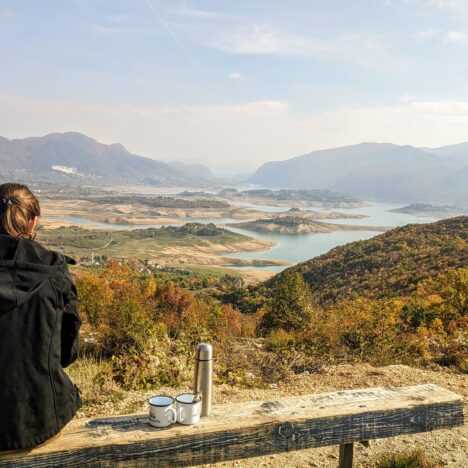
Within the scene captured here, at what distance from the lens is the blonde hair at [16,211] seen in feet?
6.65

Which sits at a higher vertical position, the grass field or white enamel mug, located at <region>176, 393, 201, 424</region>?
white enamel mug, located at <region>176, 393, 201, 424</region>

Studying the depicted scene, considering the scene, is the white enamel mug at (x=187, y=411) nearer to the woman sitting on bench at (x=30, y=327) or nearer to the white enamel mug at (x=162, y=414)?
the white enamel mug at (x=162, y=414)

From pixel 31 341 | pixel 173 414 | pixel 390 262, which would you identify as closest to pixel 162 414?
pixel 173 414

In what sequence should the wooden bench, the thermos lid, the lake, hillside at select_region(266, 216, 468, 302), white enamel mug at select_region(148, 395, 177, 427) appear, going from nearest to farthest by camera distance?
the wooden bench, white enamel mug at select_region(148, 395, 177, 427), the thermos lid, hillside at select_region(266, 216, 468, 302), the lake

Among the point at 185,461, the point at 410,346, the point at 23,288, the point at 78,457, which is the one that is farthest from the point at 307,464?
the point at 410,346

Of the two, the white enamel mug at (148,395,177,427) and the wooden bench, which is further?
the white enamel mug at (148,395,177,427)

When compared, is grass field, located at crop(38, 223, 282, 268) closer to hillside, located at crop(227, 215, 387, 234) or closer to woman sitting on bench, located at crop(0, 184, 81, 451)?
hillside, located at crop(227, 215, 387, 234)

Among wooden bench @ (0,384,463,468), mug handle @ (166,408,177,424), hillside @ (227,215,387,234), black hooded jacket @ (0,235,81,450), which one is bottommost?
hillside @ (227,215,387,234)

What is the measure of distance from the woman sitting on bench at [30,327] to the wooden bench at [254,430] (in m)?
0.25

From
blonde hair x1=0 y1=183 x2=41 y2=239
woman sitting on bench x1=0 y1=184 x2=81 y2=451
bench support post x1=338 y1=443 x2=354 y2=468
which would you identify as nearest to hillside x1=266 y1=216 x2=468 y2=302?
bench support post x1=338 y1=443 x2=354 y2=468

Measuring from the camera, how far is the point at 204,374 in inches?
103

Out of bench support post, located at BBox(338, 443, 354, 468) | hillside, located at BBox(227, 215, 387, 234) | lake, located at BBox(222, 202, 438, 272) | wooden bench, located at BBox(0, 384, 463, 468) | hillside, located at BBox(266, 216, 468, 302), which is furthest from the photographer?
hillside, located at BBox(227, 215, 387, 234)

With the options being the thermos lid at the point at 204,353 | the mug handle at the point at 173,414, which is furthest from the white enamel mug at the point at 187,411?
the thermos lid at the point at 204,353

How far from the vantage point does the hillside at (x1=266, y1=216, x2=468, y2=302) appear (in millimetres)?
23620
